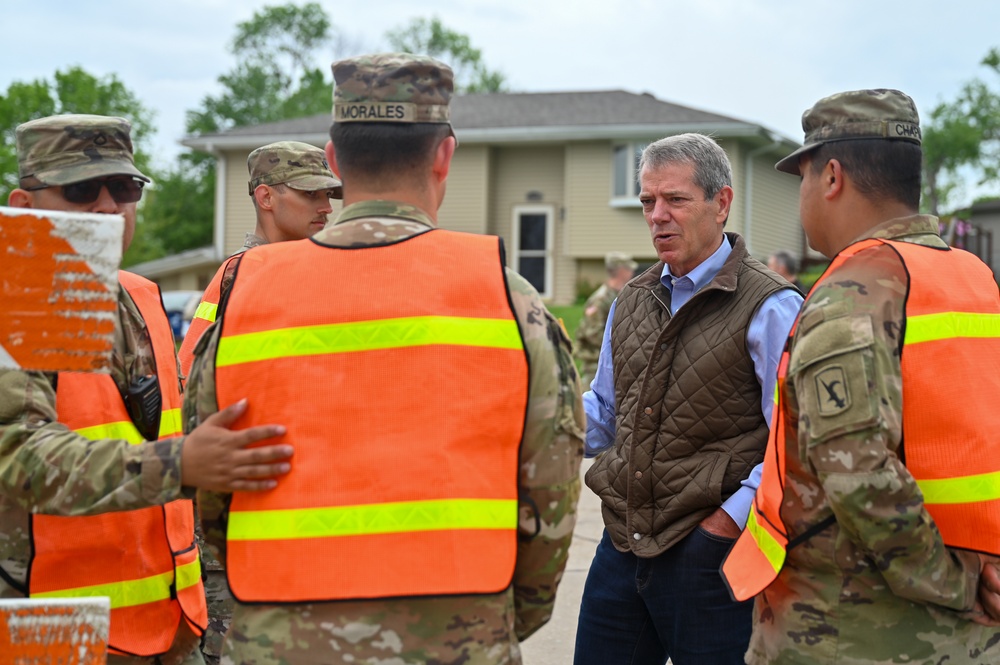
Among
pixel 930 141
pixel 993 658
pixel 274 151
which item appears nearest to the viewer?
pixel 993 658

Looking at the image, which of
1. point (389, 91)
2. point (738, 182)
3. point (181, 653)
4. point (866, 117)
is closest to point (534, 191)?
point (738, 182)

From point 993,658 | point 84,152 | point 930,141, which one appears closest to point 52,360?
point 84,152

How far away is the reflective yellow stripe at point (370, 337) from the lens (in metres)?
2.12

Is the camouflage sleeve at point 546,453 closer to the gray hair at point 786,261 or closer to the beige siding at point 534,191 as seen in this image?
the gray hair at point 786,261

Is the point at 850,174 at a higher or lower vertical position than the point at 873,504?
higher

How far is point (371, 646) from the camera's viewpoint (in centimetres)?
206

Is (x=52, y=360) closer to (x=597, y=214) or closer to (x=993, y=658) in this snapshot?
(x=993, y=658)

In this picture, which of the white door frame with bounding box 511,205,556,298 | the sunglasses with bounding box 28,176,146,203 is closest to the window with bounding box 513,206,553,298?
the white door frame with bounding box 511,205,556,298

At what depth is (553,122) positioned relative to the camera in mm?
25719

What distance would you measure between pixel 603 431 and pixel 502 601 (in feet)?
5.64

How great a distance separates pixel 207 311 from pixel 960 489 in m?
2.68

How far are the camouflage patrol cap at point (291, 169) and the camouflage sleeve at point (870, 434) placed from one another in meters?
2.49

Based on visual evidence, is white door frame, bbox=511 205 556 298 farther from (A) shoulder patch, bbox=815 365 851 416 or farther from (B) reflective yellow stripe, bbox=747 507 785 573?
(A) shoulder patch, bbox=815 365 851 416

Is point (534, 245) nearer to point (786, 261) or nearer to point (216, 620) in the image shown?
point (786, 261)
